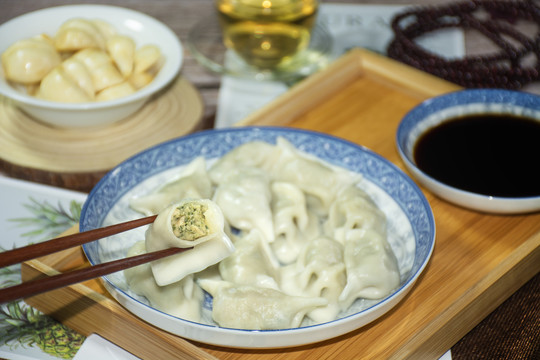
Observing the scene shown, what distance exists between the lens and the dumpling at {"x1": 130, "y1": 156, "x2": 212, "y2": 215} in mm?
1452

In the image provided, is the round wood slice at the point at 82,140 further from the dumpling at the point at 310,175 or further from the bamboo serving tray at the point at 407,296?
the dumpling at the point at 310,175

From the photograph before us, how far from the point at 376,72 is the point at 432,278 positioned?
857 mm

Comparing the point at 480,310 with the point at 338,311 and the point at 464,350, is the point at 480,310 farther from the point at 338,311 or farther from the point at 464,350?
the point at 338,311

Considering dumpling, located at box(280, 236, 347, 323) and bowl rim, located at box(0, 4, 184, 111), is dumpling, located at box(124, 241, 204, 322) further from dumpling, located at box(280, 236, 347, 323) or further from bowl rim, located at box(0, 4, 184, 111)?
bowl rim, located at box(0, 4, 184, 111)

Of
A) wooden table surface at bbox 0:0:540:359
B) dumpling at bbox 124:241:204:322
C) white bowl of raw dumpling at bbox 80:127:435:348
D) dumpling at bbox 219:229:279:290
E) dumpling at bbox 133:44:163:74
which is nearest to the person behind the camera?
white bowl of raw dumpling at bbox 80:127:435:348

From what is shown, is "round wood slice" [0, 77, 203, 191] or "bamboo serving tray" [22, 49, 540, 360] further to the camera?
"round wood slice" [0, 77, 203, 191]

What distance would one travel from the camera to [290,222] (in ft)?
4.93

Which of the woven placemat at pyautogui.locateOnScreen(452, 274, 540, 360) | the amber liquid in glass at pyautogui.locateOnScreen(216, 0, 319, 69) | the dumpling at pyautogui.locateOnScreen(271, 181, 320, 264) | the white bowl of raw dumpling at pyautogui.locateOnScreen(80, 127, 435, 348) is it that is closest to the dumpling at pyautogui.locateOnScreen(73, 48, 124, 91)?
the white bowl of raw dumpling at pyautogui.locateOnScreen(80, 127, 435, 348)

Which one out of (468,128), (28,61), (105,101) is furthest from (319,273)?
(28,61)

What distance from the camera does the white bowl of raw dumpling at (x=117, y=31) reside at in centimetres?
175

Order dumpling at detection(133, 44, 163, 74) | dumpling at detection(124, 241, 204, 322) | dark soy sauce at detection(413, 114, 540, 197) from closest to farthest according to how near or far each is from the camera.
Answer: dumpling at detection(124, 241, 204, 322) < dark soy sauce at detection(413, 114, 540, 197) < dumpling at detection(133, 44, 163, 74)

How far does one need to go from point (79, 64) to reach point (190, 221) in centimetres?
85

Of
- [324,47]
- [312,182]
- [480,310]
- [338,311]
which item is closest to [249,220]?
[312,182]

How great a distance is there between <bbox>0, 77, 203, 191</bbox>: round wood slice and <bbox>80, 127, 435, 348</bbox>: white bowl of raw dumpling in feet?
0.99
